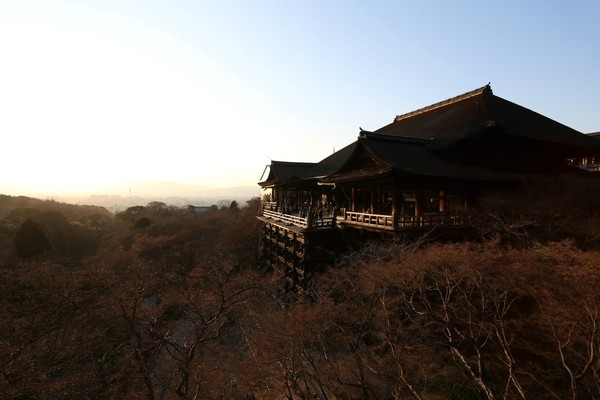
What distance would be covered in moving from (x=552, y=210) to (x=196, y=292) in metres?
14.2

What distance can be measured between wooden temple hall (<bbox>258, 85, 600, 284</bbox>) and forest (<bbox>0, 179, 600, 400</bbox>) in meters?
1.59

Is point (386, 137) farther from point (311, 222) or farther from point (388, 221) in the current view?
point (311, 222)

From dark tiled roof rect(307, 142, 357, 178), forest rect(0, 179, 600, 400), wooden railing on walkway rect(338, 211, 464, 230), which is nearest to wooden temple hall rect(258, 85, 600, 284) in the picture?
wooden railing on walkway rect(338, 211, 464, 230)

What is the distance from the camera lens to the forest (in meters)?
8.73

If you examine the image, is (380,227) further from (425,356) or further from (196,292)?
(196,292)

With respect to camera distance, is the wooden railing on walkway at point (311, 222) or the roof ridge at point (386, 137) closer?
the roof ridge at point (386, 137)

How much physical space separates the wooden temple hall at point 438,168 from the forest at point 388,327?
1590 millimetres

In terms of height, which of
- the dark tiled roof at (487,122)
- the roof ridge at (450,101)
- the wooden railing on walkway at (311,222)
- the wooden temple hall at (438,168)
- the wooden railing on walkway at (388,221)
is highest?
the roof ridge at (450,101)

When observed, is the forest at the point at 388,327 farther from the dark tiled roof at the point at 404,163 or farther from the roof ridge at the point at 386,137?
the roof ridge at the point at 386,137

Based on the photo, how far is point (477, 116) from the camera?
1838cm

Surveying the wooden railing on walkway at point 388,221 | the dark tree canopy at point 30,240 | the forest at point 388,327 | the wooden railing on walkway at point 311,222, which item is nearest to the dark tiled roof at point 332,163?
the wooden railing on walkway at point 311,222

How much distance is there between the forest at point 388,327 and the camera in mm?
8734

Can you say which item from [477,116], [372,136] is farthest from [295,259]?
[477,116]

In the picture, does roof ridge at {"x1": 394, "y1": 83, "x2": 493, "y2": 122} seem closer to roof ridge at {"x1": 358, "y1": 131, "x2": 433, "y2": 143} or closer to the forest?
roof ridge at {"x1": 358, "y1": 131, "x2": 433, "y2": 143}
